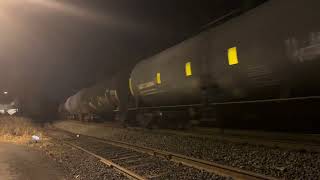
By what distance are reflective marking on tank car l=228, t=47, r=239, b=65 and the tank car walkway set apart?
5.39 m

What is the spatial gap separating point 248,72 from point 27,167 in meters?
6.78

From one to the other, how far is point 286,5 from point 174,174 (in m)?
4.46

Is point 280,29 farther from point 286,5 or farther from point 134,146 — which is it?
point 134,146

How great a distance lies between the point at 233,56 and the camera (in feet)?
39.2

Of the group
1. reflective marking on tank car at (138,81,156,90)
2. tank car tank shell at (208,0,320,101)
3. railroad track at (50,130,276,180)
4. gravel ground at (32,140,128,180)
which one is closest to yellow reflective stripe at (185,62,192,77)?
tank car tank shell at (208,0,320,101)

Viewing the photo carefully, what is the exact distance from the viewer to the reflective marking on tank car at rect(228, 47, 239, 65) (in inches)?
465

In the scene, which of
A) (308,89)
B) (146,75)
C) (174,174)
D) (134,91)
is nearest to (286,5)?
(308,89)

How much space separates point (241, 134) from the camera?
1445 cm

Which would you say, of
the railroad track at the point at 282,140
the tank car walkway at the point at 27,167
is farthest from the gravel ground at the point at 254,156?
the tank car walkway at the point at 27,167

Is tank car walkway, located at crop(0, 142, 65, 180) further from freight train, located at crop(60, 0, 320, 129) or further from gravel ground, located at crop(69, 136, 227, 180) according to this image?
freight train, located at crop(60, 0, 320, 129)

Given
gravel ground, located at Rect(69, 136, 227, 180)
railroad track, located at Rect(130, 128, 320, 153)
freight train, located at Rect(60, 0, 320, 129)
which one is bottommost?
gravel ground, located at Rect(69, 136, 227, 180)

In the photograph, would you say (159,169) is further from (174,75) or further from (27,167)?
(174,75)

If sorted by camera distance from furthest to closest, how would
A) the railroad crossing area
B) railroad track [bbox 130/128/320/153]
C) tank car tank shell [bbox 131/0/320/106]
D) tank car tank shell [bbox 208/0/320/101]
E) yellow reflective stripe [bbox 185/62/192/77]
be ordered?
yellow reflective stripe [bbox 185/62/192/77] → railroad track [bbox 130/128/320/153] → tank car tank shell [bbox 131/0/320/106] → tank car tank shell [bbox 208/0/320/101] → the railroad crossing area

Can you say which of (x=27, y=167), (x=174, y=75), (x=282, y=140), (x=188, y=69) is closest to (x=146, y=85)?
(x=174, y=75)
